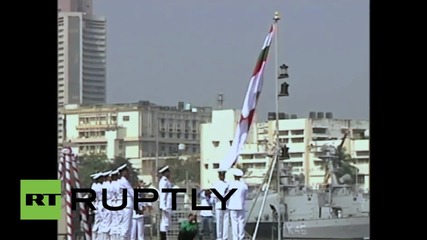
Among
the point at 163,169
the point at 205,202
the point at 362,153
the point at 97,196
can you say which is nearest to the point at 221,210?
the point at 205,202

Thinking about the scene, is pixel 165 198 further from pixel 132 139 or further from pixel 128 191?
pixel 132 139

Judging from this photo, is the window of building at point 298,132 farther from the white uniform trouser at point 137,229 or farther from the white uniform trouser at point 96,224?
the white uniform trouser at point 96,224

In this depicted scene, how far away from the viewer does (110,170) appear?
11.6 ft

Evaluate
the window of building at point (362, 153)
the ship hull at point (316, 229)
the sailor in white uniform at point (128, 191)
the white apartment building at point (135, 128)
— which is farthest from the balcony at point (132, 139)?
the window of building at point (362, 153)

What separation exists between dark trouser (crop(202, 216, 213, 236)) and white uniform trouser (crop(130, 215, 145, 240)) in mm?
274

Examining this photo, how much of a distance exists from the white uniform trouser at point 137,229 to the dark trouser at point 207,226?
10.8 inches

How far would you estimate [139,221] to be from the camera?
363 centimetres

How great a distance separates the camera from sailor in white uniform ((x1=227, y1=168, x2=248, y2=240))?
3578 mm

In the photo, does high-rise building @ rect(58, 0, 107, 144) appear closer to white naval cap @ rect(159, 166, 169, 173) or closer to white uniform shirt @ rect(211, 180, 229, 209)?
white naval cap @ rect(159, 166, 169, 173)

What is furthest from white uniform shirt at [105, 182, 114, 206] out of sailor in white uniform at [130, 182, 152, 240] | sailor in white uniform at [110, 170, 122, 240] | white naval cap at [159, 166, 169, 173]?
white naval cap at [159, 166, 169, 173]

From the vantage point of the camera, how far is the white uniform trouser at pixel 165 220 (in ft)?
11.6

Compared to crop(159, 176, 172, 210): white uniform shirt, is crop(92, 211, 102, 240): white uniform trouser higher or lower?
lower

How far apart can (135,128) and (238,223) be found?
64 cm
